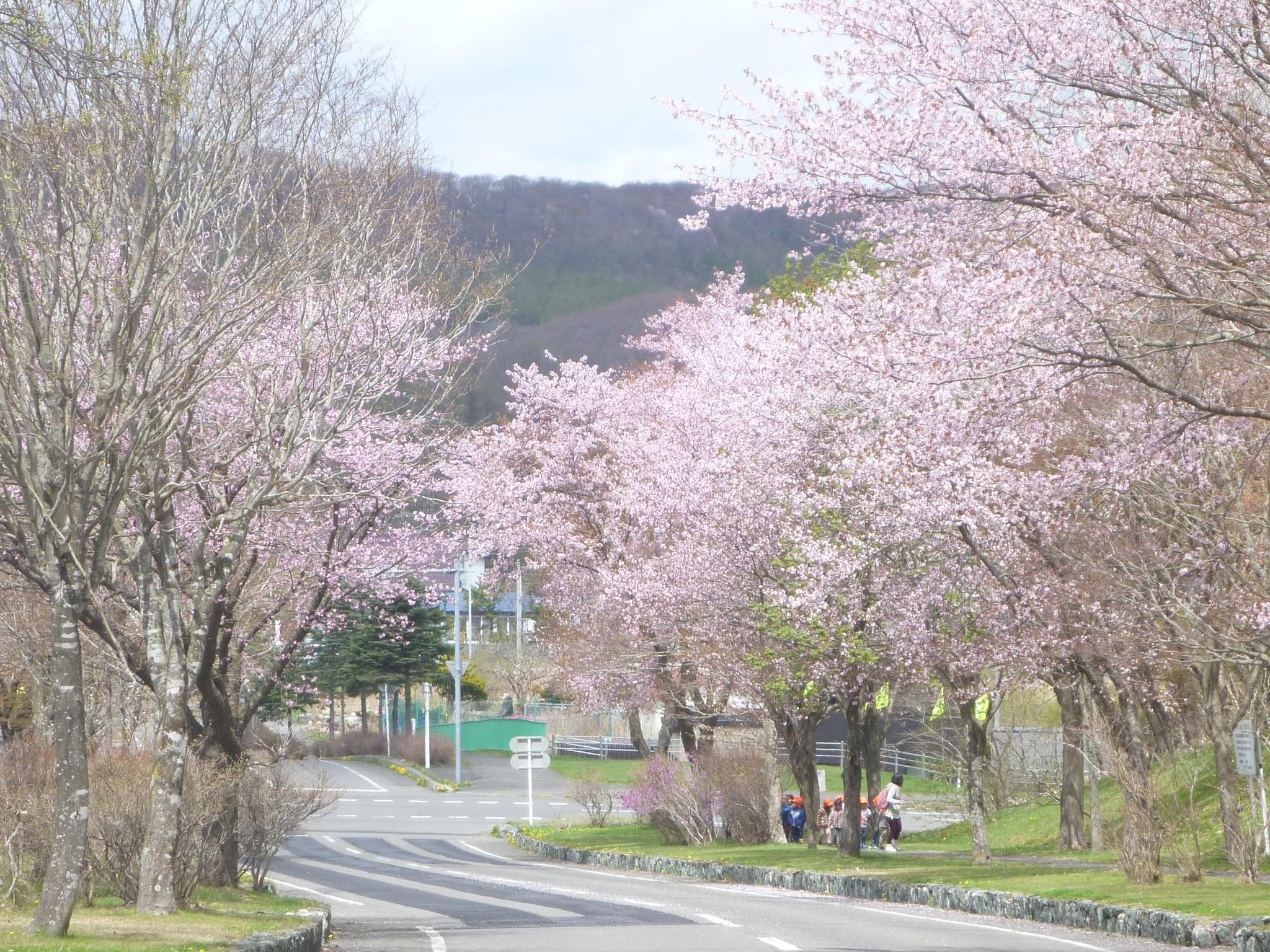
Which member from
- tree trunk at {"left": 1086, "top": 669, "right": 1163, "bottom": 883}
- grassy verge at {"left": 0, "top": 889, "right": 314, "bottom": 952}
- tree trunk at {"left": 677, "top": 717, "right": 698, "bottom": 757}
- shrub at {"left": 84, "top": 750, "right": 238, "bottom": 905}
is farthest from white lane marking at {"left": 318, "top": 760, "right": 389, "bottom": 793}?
tree trunk at {"left": 1086, "top": 669, "right": 1163, "bottom": 883}

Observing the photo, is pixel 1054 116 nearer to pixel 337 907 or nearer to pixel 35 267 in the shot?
pixel 35 267

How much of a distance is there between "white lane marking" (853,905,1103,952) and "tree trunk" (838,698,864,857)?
510cm

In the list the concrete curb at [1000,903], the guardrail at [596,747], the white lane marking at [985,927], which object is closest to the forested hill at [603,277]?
the guardrail at [596,747]

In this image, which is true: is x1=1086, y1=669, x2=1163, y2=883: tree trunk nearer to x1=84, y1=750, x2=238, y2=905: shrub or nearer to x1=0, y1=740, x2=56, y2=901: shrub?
x1=84, y1=750, x2=238, y2=905: shrub

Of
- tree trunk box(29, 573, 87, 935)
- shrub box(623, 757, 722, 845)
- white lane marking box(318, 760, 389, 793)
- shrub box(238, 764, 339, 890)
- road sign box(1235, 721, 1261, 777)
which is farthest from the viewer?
white lane marking box(318, 760, 389, 793)

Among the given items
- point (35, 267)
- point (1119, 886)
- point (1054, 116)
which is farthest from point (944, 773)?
point (35, 267)

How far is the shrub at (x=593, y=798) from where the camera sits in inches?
1422

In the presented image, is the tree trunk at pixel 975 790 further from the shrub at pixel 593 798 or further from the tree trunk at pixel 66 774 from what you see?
the shrub at pixel 593 798

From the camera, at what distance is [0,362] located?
1180 centimetres

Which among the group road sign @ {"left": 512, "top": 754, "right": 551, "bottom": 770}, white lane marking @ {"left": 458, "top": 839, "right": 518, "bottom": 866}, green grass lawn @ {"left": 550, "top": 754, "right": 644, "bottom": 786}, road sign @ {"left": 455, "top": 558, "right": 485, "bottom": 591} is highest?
road sign @ {"left": 455, "top": 558, "right": 485, "bottom": 591}

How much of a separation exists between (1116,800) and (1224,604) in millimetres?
13800

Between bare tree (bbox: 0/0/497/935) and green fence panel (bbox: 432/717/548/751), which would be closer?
bare tree (bbox: 0/0/497/935)

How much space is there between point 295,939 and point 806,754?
48.5 feet

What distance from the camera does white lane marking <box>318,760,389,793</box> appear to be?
51.8 m
